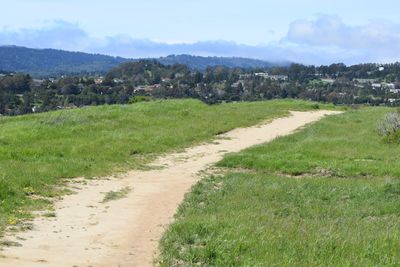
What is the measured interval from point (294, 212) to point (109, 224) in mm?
3559

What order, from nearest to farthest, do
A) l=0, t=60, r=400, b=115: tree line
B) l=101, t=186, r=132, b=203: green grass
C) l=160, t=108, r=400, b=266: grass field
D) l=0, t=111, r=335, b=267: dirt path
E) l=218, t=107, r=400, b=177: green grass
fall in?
l=160, t=108, r=400, b=266: grass field < l=0, t=111, r=335, b=267: dirt path < l=101, t=186, r=132, b=203: green grass < l=218, t=107, r=400, b=177: green grass < l=0, t=60, r=400, b=115: tree line

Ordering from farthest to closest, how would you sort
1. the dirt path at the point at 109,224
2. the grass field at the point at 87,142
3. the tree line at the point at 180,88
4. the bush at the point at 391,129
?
1. the tree line at the point at 180,88
2. the bush at the point at 391,129
3. the grass field at the point at 87,142
4. the dirt path at the point at 109,224

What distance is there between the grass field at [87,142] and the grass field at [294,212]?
3103 millimetres

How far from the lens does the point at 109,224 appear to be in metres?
10.3

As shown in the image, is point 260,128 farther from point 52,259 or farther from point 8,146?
point 52,259

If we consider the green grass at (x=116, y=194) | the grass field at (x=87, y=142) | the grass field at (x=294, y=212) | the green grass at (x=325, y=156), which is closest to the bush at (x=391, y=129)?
the green grass at (x=325, y=156)

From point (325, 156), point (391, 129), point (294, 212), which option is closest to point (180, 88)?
point (391, 129)

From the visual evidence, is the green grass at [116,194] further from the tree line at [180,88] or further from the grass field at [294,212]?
→ the tree line at [180,88]

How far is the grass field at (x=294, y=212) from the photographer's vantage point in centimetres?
802

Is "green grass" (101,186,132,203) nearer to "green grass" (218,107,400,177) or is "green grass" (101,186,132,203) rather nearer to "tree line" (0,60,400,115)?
"green grass" (218,107,400,177)

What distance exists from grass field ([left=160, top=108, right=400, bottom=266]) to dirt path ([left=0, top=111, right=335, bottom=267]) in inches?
18.2

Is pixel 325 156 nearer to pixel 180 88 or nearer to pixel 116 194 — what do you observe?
pixel 116 194

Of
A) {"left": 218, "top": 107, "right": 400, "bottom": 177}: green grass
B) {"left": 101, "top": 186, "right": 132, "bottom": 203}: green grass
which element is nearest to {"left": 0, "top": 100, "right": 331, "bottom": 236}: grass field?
{"left": 101, "top": 186, "right": 132, "bottom": 203}: green grass

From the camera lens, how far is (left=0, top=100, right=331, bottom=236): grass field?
1274 cm
